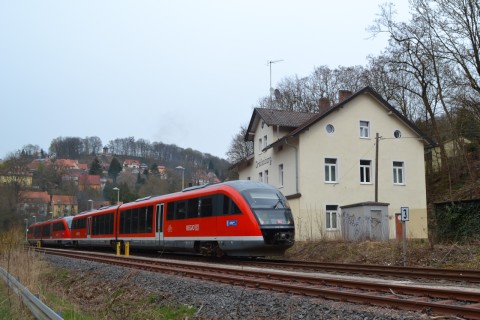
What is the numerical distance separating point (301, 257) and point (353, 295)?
13116 millimetres

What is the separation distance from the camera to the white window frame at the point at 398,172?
35531 mm

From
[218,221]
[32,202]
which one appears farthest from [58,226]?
[32,202]

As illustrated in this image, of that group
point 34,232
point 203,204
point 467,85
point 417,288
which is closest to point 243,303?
point 417,288

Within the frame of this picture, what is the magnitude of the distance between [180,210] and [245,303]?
39.5ft

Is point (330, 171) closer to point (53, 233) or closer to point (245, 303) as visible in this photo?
point (245, 303)

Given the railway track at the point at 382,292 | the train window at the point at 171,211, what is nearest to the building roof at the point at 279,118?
the train window at the point at 171,211

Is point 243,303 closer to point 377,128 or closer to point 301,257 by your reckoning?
point 301,257

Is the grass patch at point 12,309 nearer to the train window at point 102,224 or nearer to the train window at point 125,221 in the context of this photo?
the train window at point 125,221

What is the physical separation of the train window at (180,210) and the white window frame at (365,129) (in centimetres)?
1808

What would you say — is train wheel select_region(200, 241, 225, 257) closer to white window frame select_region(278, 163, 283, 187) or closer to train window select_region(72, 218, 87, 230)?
white window frame select_region(278, 163, 283, 187)

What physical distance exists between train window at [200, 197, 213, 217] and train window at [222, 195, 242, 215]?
854mm

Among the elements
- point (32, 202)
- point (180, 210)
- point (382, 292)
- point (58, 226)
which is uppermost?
point (32, 202)

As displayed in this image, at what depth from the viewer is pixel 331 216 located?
109 ft

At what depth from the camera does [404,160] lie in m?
35.8
